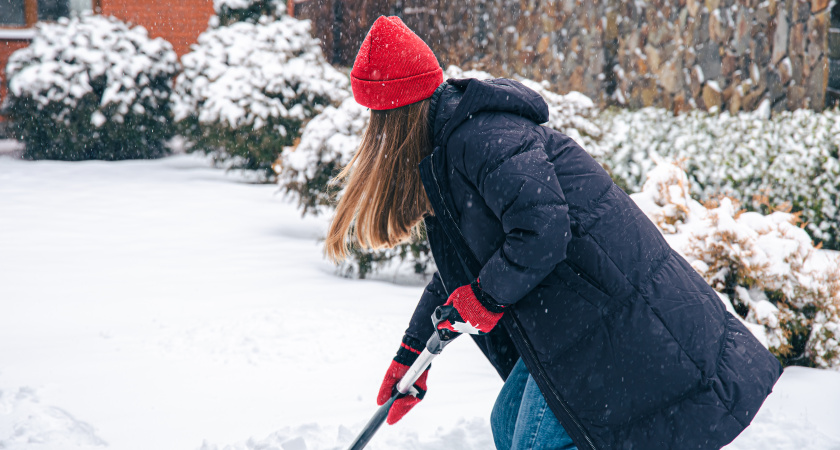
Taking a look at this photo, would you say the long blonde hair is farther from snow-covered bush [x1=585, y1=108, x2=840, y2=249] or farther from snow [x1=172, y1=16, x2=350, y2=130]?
snow [x1=172, y1=16, x2=350, y2=130]

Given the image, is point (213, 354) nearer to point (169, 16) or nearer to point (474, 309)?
point (474, 309)

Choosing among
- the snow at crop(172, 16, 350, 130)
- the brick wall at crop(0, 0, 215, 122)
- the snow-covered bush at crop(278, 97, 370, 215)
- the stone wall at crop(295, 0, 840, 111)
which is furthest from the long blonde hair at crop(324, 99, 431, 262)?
the brick wall at crop(0, 0, 215, 122)

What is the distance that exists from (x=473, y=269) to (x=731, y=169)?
425cm

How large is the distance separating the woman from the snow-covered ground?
3.94ft

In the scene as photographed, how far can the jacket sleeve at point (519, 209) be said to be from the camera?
1362 mm

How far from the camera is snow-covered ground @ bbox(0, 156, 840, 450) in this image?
259 centimetres

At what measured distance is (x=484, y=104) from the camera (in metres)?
1.52

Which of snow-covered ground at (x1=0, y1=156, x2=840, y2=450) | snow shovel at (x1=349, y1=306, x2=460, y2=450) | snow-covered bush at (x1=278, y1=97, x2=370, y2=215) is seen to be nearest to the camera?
snow shovel at (x1=349, y1=306, x2=460, y2=450)

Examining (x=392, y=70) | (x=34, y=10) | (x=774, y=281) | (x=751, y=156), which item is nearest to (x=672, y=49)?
(x=751, y=156)

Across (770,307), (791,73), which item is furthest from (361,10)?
(770,307)

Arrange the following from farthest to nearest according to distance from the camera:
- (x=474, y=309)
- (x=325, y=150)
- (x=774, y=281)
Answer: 1. (x=325, y=150)
2. (x=774, y=281)
3. (x=474, y=309)

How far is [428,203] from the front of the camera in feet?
5.60

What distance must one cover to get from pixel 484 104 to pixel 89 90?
27.8ft

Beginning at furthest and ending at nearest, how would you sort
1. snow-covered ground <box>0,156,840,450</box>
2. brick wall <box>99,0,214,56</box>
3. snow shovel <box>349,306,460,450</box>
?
brick wall <box>99,0,214,56</box>
snow-covered ground <box>0,156,840,450</box>
snow shovel <box>349,306,460,450</box>
